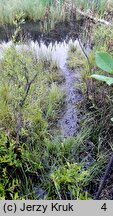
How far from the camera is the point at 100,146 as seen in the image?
5.98 ft

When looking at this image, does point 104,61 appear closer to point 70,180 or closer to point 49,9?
point 70,180

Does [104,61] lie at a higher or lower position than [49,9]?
lower

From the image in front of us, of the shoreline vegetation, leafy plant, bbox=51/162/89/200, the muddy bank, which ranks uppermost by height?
the shoreline vegetation

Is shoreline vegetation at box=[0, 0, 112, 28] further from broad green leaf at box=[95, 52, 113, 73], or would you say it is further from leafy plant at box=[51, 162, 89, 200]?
broad green leaf at box=[95, 52, 113, 73]

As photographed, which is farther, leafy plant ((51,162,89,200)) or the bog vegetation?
the bog vegetation

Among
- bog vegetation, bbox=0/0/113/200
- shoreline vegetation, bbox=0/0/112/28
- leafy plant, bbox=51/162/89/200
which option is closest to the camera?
leafy plant, bbox=51/162/89/200

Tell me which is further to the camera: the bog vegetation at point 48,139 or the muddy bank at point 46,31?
the muddy bank at point 46,31

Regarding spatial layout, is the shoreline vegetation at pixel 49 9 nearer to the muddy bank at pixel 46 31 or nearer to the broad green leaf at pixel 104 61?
the muddy bank at pixel 46 31

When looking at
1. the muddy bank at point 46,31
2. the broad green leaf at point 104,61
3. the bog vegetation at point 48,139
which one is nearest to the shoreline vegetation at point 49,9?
the muddy bank at point 46,31

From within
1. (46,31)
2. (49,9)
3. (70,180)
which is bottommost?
(70,180)

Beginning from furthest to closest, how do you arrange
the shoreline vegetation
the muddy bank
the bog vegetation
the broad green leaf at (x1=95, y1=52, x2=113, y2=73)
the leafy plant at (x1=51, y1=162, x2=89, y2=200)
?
the shoreline vegetation, the muddy bank, the bog vegetation, the leafy plant at (x1=51, y1=162, x2=89, y2=200), the broad green leaf at (x1=95, y1=52, x2=113, y2=73)

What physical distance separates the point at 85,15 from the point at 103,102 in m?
2.97

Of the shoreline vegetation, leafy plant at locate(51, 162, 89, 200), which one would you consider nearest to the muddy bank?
the shoreline vegetation

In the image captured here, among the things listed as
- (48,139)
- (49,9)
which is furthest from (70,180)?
(49,9)
